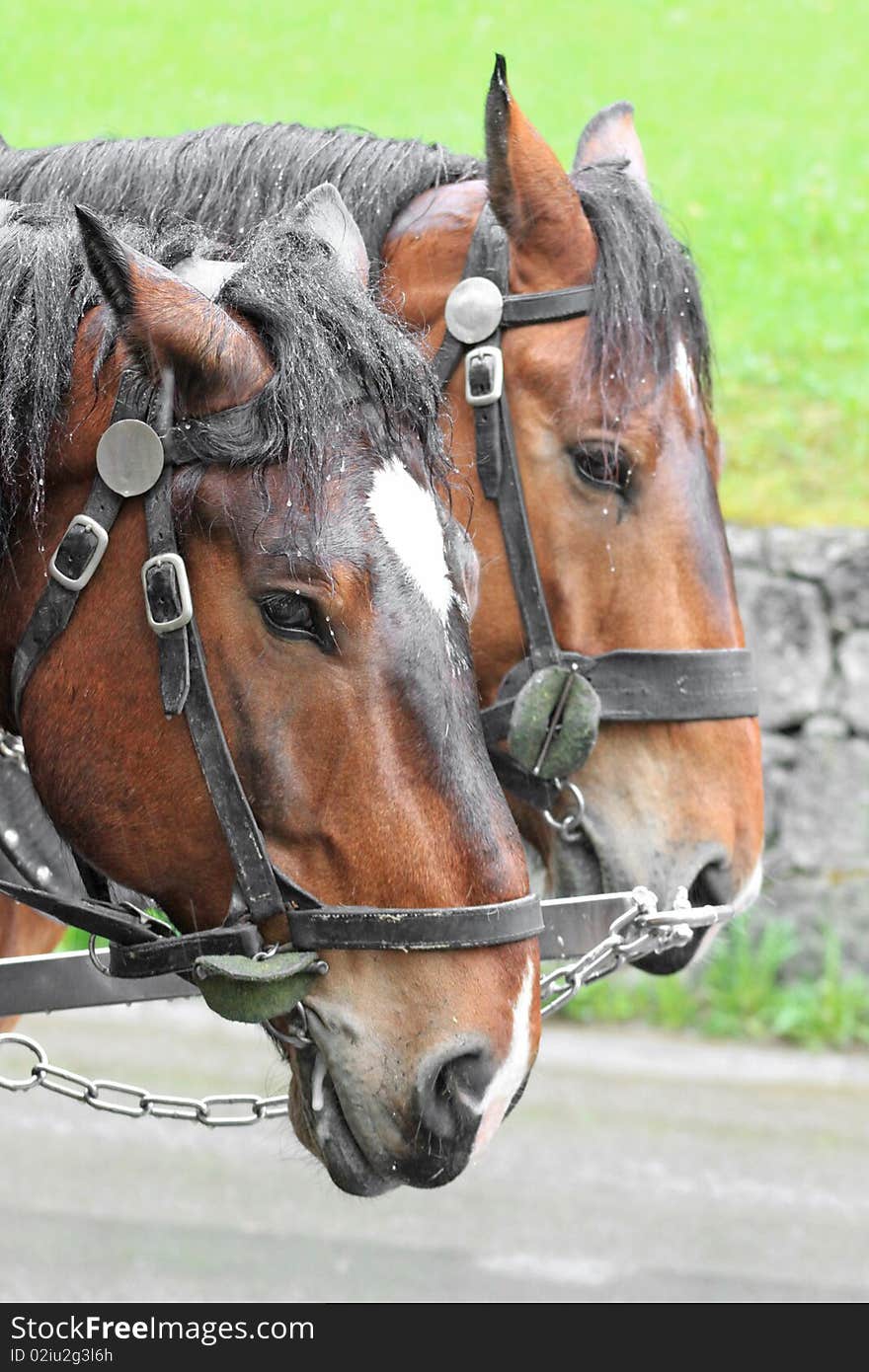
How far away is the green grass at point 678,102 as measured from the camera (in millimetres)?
7941

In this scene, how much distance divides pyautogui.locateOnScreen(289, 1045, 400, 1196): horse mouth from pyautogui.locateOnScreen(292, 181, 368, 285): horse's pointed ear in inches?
46.2

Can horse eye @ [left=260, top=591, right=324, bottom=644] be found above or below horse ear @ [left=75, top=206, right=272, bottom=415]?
below

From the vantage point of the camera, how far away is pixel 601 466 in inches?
121

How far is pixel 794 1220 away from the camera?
511cm

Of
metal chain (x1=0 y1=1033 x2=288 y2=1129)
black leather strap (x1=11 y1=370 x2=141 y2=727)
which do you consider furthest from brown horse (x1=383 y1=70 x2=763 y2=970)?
black leather strap (x1=11 y1=370 x2=141 y2=727)

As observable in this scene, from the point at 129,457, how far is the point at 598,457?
4.49 feet

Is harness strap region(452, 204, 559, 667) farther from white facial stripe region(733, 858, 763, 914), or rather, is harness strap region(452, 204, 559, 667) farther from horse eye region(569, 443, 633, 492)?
white facial stripe region(733, 858, 763, 914)

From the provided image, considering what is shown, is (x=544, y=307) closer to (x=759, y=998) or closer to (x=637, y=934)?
(x=637, y=934)

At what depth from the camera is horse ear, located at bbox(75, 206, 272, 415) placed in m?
1.84

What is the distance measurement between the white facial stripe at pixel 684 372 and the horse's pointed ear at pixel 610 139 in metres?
0.74

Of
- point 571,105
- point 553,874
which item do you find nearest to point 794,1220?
point 553,874

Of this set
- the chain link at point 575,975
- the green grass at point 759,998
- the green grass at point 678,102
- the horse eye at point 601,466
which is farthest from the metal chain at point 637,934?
the green grass at point 678,102

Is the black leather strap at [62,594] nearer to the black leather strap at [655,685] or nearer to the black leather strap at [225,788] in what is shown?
the black leather strap at [225,788]

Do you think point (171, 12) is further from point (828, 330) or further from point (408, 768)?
point (408, 768)
